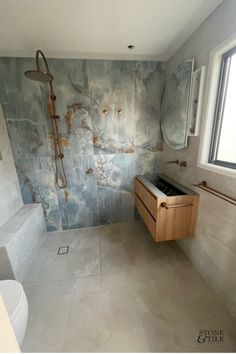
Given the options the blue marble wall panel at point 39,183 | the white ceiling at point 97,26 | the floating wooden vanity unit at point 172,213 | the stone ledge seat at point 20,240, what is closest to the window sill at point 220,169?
the floating wooden vanity unit at point 172,213

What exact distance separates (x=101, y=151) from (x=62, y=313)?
6.12 ft

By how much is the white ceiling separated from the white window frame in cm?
36

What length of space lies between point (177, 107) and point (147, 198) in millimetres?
1168

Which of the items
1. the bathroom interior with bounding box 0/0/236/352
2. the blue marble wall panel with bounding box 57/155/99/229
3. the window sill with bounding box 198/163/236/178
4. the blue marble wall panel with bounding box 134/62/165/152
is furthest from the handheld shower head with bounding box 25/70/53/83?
the window sill with bounding box 198/163/236/178

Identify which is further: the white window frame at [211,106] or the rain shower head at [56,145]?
the rain shower head at [56,145]

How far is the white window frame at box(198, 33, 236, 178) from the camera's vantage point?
1.20 m

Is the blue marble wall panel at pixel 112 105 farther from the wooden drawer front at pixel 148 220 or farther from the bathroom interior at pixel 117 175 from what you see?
the wooden drawer front at pixel 148 220

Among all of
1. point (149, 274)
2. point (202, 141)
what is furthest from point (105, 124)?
point (149, 274)

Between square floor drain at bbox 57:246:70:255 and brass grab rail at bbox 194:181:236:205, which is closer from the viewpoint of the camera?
brass grab rail at bbox 194:181:236:205

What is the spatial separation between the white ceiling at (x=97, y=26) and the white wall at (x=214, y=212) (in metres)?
0.13

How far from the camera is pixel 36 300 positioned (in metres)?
1.45

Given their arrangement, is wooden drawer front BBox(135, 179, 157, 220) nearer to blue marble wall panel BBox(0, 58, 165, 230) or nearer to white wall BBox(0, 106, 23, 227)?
blue marble wall panel BBox(0, 58, 165, 230)

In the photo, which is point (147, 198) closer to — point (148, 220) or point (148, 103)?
point (148, 220)

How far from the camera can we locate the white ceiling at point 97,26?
1.21m
